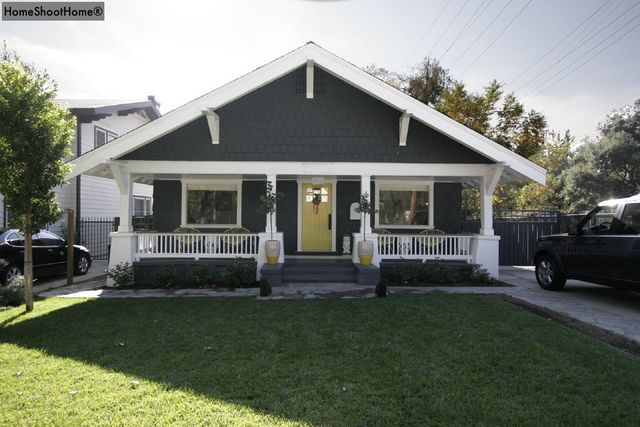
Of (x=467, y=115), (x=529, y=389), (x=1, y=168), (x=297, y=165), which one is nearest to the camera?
(x=529, y=389)

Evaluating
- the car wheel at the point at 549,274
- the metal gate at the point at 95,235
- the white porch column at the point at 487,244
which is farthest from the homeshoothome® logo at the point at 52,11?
the car wheel at the point at 549,274

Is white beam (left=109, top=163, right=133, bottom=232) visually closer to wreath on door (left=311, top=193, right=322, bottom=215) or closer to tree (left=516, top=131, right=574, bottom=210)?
wreath on door (left=311, top=193, right=322, bottom=215)

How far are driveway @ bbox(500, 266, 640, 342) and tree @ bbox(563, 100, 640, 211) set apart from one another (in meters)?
27.5

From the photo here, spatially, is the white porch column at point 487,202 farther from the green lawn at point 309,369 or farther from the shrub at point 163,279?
the shrub at point 163,279

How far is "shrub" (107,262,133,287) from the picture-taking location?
8891 mm

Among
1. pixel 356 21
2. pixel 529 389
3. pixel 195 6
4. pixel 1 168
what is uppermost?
pixel 356 21

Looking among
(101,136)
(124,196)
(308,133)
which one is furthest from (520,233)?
(101,136)

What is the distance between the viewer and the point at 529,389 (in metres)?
3.58

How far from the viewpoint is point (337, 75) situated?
30.4 ft

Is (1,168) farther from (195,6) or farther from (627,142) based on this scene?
(627,142)

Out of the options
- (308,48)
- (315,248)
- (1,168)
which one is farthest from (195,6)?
(315,248)

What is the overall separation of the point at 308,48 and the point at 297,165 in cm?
289

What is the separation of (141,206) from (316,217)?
11.7 meters

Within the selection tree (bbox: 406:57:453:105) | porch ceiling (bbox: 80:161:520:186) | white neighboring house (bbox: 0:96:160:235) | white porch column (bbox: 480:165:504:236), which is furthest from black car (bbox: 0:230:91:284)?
tree (bbox: 406:57:453:105)
